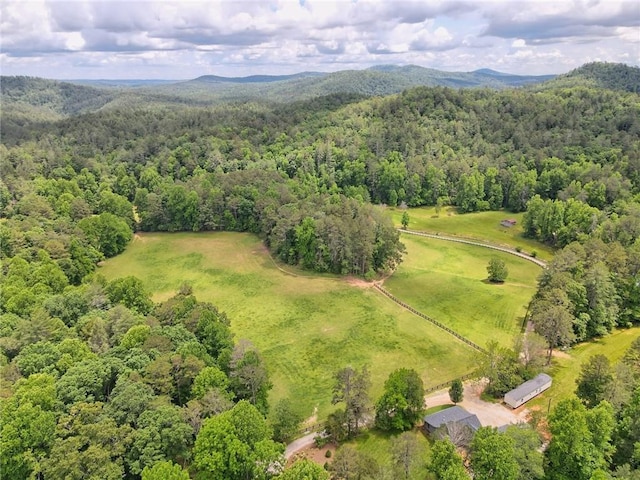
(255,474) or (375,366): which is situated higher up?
(255,474)

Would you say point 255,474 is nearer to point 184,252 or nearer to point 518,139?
point 184,252

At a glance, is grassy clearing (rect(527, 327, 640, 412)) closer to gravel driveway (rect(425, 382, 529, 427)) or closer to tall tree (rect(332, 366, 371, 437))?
gravel driveway (rect(425, 382, 529, 427))

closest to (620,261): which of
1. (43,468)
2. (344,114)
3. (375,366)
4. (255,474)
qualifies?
(375,366)

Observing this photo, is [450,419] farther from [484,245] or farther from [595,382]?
[484,245]

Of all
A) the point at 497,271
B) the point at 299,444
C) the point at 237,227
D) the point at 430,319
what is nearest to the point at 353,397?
the point at 299,444

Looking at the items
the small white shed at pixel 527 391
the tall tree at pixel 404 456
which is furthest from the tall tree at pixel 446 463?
the small white shed at pixel 527 391
